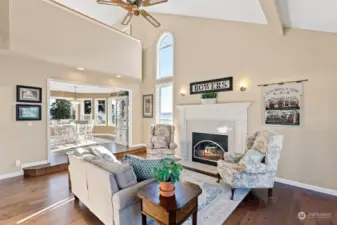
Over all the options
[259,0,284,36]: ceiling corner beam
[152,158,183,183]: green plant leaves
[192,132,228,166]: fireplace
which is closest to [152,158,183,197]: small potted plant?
[152,158,183,183]: green plant leaves

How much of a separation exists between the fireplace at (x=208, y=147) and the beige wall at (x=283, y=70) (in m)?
0.90

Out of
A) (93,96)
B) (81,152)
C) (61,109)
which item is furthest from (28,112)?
(93,96)

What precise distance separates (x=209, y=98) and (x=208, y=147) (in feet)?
4.40

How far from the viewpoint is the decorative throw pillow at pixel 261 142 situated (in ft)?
10.3

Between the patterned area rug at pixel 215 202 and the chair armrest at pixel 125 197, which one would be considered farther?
the patterned area rug at pixel 215 202

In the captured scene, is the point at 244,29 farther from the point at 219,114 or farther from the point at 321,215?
the point at 321,215

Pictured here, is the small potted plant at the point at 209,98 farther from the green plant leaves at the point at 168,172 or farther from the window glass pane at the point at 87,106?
the window glass pane at the point at 87,106

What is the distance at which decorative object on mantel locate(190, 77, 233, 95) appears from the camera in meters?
4.64

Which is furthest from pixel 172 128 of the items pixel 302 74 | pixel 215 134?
pixel 302 74

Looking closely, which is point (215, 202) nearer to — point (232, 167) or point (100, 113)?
point (232, 167)

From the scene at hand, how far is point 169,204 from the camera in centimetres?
164

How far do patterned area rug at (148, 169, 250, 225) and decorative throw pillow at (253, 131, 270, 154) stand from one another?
32.0 inches

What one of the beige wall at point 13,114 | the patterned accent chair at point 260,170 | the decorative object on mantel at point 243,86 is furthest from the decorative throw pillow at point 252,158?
the beige wall at point 13,114

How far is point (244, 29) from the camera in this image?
4359 millimetres
